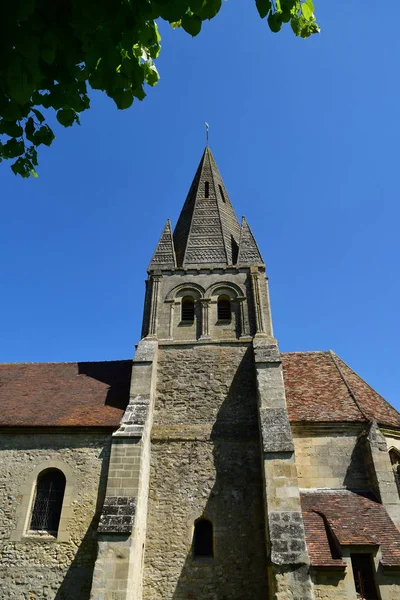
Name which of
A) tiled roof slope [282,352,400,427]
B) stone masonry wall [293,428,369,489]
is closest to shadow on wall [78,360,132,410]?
tiled roof slope [282,352,400,427]

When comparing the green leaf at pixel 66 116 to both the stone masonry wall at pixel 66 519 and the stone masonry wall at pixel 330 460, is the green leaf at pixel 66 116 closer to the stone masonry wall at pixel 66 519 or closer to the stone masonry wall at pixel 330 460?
the stone masonry wall at pixel 66 519

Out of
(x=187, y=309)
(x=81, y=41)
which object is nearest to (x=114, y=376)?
(x=187, y=309)

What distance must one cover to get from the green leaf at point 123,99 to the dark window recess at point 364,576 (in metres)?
10.9

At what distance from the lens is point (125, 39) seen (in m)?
3.46

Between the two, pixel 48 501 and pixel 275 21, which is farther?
pixel 48 501

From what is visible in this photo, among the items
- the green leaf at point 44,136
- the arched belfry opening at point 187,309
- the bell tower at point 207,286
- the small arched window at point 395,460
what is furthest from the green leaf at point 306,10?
the small arched window at point 395,460

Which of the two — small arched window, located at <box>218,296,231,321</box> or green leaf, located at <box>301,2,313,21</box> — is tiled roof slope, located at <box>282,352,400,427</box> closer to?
small arched window, located at <box>218,296,231,321</box>

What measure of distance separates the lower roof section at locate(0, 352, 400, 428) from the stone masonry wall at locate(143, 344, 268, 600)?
1.66 m

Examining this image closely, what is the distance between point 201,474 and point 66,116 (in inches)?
411

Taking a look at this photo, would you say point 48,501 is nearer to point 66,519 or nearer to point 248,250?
point 66,519

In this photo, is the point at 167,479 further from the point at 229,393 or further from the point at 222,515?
the point at 229,393

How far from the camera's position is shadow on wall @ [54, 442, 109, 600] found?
10211 millimetres

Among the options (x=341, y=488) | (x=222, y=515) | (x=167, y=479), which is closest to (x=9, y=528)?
(x=167, y=479)

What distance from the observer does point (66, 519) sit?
11.1m
